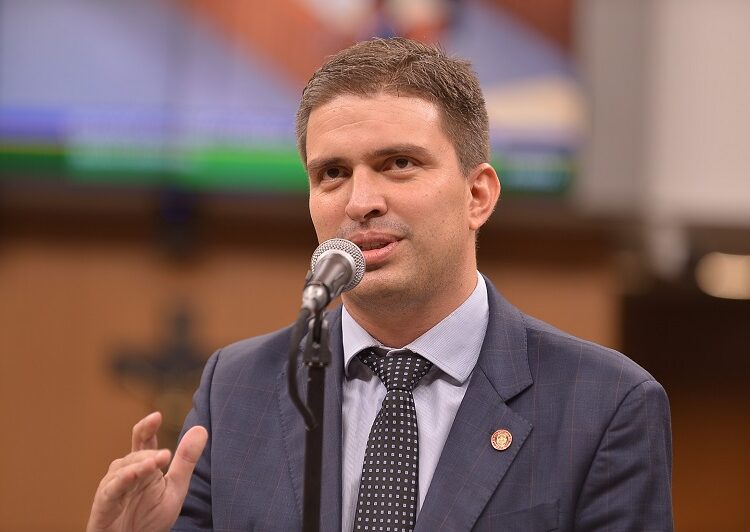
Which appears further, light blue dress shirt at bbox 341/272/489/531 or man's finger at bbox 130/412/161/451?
light blue dress shirt at bbox 341/272/489/531

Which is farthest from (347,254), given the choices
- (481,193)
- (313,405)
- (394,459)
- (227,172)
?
(227,172)

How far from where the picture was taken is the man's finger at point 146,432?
2.07 m

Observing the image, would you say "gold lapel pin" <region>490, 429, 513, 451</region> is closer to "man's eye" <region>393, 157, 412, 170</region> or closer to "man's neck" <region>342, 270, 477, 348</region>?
"man's neck" <region>342, 270, 477, 348</region>

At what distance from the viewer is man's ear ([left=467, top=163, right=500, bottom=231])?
7.88 feet

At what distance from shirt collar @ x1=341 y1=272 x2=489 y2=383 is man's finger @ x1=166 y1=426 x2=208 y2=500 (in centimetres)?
40

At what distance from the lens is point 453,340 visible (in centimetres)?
233

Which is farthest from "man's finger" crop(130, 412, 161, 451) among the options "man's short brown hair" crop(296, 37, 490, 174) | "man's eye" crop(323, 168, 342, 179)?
"man's short brown hair" crop(296, 37, 490, 174)

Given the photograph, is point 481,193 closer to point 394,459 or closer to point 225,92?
point 394,459

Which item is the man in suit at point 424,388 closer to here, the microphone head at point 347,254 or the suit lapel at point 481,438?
the suit lapel at point 481,438

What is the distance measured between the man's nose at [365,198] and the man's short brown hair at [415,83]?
17 centimetres

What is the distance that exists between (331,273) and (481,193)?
0.67 m

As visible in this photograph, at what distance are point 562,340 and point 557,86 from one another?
10.1ft

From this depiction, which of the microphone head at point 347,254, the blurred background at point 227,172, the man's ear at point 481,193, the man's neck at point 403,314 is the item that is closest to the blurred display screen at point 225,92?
the blurred background at point 227,172

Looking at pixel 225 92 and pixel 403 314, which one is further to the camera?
pixel 225 92
